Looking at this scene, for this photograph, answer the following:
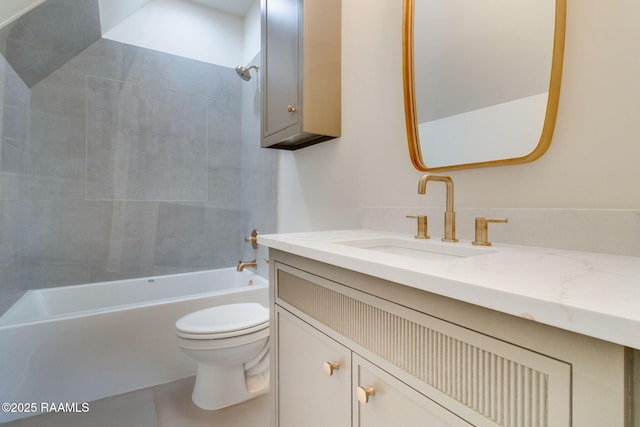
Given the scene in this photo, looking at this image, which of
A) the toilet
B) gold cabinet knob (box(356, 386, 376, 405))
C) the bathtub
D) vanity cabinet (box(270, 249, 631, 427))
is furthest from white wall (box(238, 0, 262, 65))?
gold cabinet knob (box(356, 386, 376, 405))

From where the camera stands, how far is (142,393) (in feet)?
5.62

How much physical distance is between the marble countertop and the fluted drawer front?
0.09m

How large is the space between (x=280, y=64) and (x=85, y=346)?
6.13 feet

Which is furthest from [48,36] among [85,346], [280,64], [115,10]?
[85,346]

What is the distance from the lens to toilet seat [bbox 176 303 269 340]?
1.47m

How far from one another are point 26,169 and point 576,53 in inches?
111

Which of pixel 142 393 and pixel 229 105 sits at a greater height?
pixel 229 105

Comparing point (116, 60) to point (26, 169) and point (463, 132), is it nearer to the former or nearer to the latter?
point (26, 169)

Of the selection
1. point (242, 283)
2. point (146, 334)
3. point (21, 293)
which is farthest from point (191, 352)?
point (21, 293)

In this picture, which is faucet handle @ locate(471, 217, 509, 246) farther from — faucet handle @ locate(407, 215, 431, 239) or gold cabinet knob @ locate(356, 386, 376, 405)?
gold cabinet knob @ locate(356, 386, 376, 405)

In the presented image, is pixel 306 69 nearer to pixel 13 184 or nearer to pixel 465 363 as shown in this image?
pixel 465 363

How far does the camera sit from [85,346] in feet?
5.45

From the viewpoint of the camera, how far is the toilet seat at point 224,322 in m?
1.47

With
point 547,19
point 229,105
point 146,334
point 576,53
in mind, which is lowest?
point 146,334
